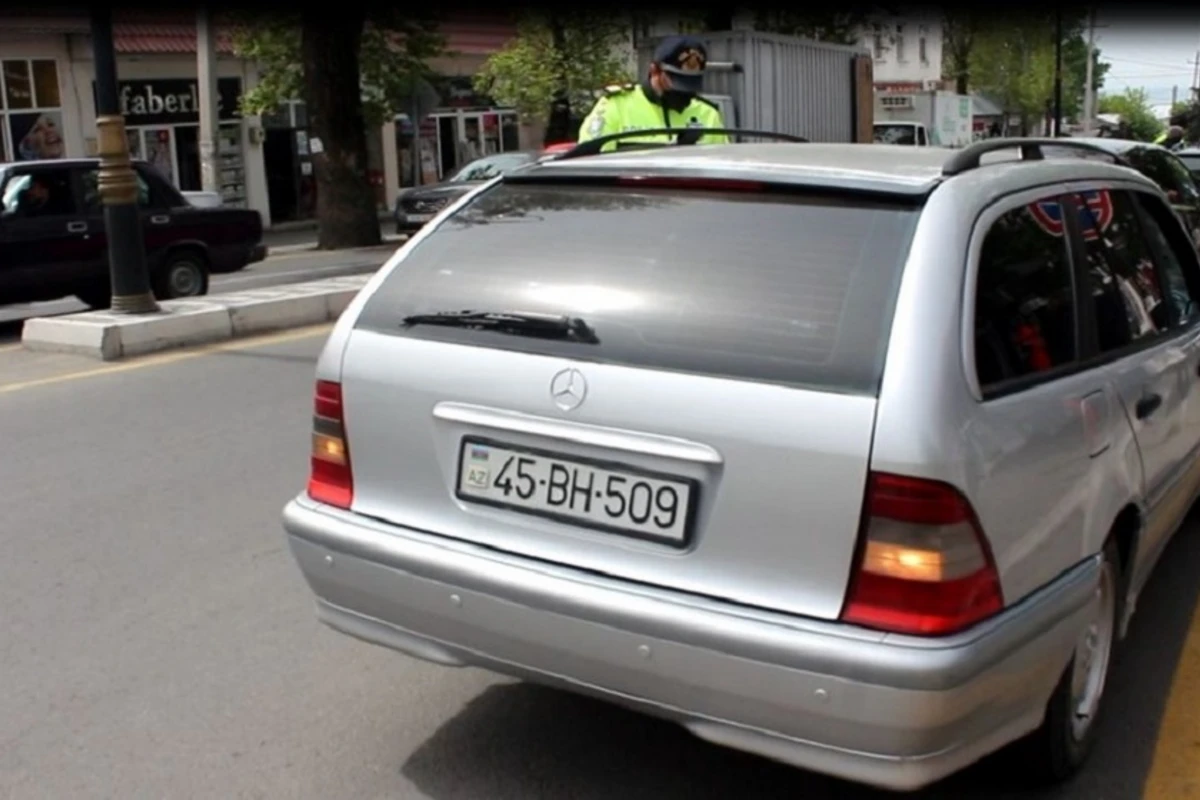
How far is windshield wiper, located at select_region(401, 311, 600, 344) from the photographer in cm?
312

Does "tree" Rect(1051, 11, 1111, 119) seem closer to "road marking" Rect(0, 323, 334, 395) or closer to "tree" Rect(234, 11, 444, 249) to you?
"tree" Rect(234, 11, 444, 249)

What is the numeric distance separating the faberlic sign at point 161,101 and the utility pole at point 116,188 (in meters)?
18.3

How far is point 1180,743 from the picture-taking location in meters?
3.69

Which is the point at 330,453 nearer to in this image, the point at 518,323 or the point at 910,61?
the point at 518,323

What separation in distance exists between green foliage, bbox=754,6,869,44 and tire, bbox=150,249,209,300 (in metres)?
20.6

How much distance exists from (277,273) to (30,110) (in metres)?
11.4

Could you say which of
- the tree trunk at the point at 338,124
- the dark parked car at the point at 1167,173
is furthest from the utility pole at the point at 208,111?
the dark parked car at the point at 1167,173

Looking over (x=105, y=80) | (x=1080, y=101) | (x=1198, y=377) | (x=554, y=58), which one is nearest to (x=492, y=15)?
(x=554, y=58)

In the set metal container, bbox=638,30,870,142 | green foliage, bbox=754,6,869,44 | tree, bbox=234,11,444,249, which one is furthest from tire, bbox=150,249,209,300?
green foliage, bbox=754,6,869,44

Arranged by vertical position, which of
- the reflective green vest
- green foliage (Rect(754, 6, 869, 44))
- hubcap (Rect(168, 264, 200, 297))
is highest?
green foliage (Rect(754, 6, 869, 44))

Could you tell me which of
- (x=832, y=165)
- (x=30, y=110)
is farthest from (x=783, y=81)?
(x=30, y=110)

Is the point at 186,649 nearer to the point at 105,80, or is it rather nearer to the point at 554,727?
the point at 554,727

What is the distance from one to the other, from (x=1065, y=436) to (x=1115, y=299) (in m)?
0.82

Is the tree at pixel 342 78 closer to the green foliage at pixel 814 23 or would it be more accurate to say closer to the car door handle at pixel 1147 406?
the green foliage at pixel 814 23
